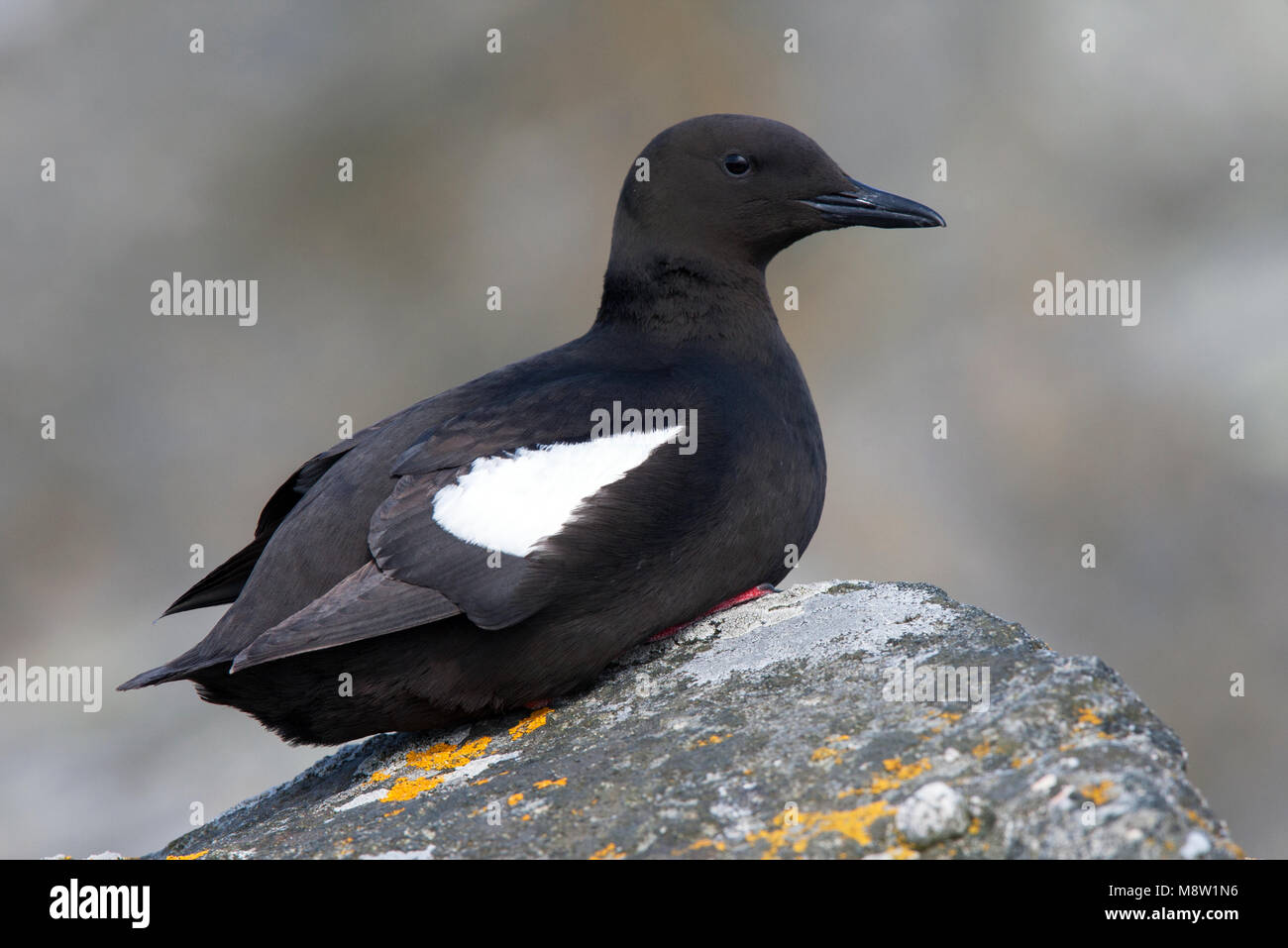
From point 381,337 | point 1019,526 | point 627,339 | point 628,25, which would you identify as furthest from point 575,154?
point 627,339

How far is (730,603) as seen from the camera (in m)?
4.34

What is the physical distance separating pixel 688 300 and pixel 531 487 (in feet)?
3.85

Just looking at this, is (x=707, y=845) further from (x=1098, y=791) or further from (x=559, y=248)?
(x=559, y=248)

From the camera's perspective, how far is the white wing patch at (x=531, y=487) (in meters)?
3.88

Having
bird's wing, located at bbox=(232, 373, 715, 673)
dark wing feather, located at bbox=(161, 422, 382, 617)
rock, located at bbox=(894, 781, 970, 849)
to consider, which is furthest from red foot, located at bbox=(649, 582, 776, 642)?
rock, located at bbox=(894, 781, 970, 849)

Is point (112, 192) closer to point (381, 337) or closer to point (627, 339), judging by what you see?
point (381, 337)

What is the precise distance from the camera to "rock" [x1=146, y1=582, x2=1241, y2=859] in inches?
103

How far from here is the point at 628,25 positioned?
12047 millimetres

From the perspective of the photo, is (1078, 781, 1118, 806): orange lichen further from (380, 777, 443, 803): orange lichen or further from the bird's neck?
the bird's neck

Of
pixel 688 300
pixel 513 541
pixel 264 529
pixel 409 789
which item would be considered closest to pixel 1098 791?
pixel 513 541

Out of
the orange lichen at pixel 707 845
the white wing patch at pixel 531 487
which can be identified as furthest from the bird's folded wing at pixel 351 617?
the orange lichen at pixel 707 845

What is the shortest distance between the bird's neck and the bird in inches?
5.0

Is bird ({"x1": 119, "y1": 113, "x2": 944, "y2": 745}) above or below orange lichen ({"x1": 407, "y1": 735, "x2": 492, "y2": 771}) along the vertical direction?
above
